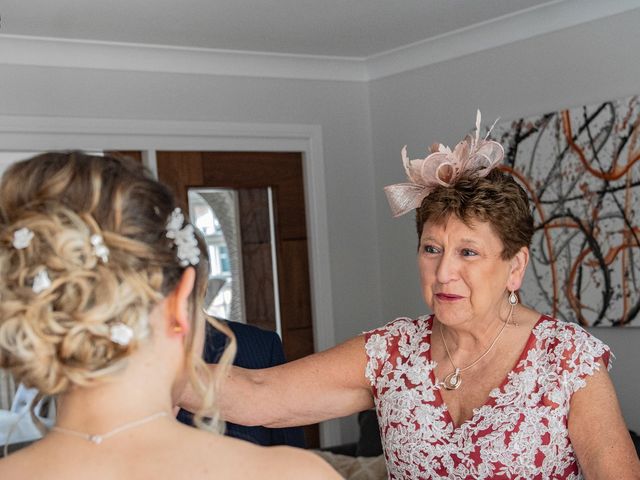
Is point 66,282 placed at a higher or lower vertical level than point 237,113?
lower

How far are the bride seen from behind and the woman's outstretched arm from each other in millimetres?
1013

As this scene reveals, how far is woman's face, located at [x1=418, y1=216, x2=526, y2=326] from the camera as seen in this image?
2.33m

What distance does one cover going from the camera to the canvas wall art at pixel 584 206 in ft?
14.1

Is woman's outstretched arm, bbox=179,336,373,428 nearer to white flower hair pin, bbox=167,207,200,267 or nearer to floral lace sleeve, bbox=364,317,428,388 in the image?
floral lace sleeve, bbox=364,317,428,388

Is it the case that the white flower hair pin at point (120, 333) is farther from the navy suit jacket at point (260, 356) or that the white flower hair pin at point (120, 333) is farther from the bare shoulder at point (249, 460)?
the navy suit jacket at point (260, 356)

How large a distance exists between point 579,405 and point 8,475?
1.34 metres

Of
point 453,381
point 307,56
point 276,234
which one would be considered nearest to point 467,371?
point 453,381

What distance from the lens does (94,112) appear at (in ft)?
15.5

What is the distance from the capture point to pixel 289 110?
5.41 metres

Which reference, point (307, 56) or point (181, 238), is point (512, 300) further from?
point (307, 56)

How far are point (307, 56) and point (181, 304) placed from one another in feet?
13.9

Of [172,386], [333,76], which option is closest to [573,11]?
[333,76]

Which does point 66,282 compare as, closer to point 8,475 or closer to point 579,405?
point 8,475

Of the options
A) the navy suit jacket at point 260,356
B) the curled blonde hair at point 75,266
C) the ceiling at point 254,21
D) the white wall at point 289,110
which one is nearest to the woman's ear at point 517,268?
the navy suit jacket at point 260,356
